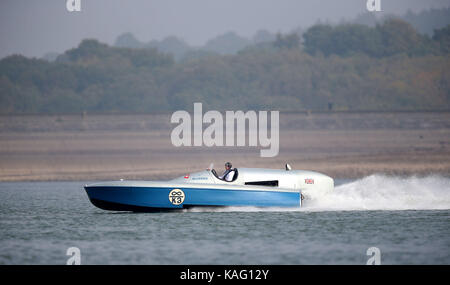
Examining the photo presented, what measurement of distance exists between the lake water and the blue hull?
1.38ft

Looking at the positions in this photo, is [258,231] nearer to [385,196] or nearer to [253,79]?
[385,196]

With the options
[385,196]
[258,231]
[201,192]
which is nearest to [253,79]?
[385,196]

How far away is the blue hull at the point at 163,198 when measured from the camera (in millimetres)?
32719

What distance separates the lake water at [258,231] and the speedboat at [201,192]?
1.51 feet

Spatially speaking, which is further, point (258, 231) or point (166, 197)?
point (166, 197)

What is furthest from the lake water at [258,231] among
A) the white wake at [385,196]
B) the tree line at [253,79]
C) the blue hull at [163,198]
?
the tree line at [253,79]

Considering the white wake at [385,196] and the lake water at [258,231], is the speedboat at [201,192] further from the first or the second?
the white wake at [385,196]

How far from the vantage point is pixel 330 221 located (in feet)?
108

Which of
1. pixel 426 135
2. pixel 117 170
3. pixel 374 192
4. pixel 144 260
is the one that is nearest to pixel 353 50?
pixel 426 135

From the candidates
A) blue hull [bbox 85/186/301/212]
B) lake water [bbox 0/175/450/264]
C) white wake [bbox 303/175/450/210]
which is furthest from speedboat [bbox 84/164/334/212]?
white wake [bbox 303/175/450/210]

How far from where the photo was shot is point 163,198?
3275 cm

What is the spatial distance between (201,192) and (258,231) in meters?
3.60
